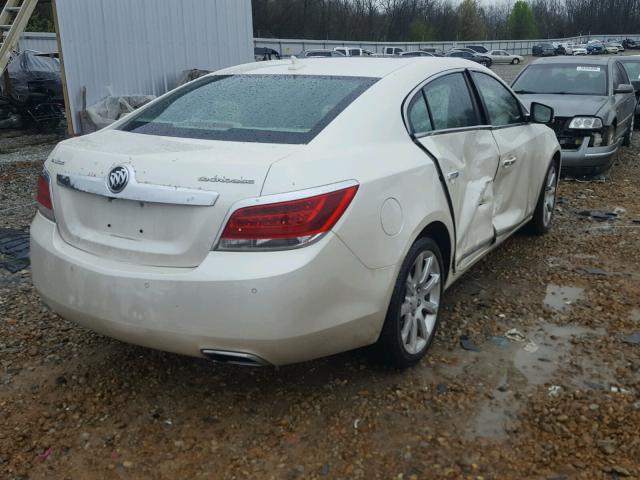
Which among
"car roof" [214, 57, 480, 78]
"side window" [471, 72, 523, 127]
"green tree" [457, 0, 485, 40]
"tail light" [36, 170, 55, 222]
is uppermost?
"green tree" [457, 0, 485, 40]

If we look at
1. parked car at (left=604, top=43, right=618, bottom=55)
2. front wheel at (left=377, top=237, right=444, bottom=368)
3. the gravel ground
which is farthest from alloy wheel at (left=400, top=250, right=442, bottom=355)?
parked car at (left=604, top=43, right=618, bottom=55)

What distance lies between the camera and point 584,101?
839cm

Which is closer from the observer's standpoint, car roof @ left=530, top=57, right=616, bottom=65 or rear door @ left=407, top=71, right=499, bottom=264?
rear door @ left=407, top=71, right=499, bottom=264

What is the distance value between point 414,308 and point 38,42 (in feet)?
63.3

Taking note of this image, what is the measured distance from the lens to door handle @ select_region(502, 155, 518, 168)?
4.27 metres

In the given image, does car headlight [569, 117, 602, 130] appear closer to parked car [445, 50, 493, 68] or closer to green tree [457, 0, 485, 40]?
parked car [445, 50, 493, 68]

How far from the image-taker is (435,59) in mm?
3920

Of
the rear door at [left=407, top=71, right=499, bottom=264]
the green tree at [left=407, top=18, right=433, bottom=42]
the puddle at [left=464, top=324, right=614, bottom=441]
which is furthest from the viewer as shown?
the green tree at [left=407, top=18, right=433, bottom=42]

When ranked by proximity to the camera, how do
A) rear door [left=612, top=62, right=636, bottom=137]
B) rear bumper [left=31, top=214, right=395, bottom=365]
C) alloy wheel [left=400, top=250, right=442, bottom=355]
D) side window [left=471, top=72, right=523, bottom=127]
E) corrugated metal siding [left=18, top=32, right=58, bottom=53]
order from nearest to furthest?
1. rear bumper [left=31, top=214, right=395, bottom=365]
2. alloy wheel [left=400, top=250, right=442, bottom=355]
3. side window [left=471, top=72, right=523, bottom=127]
4. rear door [left=612, top=62, right=636, bottom=137]
5. corrugated metal siding [left=18, top=32, right=58, bottom=53]

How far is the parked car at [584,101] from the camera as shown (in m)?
7.98

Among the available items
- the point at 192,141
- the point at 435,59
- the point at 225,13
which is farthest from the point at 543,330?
the point at 225,13

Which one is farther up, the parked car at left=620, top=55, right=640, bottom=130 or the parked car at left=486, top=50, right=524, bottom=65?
the parked car at left=620, top=55, right=640, bottom=130

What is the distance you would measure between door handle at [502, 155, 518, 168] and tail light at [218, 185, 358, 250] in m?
2.17

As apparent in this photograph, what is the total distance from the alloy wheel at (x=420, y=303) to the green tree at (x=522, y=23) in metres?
106
